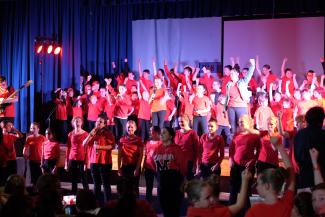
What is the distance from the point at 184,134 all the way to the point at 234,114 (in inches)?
115

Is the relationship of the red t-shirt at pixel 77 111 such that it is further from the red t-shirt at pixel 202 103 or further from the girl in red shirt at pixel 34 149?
the girl in red shirt at pixel 34 149

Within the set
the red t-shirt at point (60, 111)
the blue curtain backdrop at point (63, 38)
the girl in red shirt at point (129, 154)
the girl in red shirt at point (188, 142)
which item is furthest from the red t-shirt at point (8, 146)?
the blue curtain backdrop at point (63, 38)

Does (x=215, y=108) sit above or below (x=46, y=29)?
below

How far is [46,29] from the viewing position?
15.2m

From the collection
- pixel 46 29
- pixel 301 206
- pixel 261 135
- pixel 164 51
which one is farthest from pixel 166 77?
pixel 301 206

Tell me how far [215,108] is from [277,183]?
793 centimetres

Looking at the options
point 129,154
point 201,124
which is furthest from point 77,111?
point 129,154

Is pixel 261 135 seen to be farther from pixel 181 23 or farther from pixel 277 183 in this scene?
pixel 181 23

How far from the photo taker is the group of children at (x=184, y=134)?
21.9ft

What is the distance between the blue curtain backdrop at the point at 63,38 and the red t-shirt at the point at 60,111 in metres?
1.08

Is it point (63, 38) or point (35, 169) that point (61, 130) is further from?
point (35, 169)

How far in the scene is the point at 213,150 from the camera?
26.8 ft

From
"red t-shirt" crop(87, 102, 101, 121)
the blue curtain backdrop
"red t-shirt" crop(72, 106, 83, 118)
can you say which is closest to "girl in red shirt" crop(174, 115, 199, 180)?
"red t-shirt" crop(87, 102, 101, 121)

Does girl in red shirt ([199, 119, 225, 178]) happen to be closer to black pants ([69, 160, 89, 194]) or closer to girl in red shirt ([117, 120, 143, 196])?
girl in red shirt ([117, 120, 143, 196])
